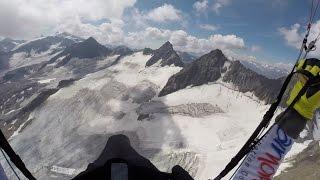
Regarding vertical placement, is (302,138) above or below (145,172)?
below

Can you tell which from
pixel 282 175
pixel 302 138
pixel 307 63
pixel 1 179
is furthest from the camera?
pixel 302 138

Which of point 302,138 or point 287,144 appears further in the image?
point 302,138

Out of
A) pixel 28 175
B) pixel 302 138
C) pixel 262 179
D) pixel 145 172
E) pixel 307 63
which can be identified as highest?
pixel 307 63

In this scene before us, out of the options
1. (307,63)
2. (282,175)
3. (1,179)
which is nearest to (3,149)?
(1,179)

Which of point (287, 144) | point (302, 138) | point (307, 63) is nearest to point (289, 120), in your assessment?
point (287, 144)

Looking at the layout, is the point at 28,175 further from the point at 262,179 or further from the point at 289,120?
the point at 289,120

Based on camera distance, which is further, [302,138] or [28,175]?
[302,138]

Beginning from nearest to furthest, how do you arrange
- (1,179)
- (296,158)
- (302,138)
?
(1,179)
(296,158)
(302,138)

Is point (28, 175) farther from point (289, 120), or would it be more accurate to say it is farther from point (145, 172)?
point (289, 120)

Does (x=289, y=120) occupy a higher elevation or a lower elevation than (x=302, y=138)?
higher
